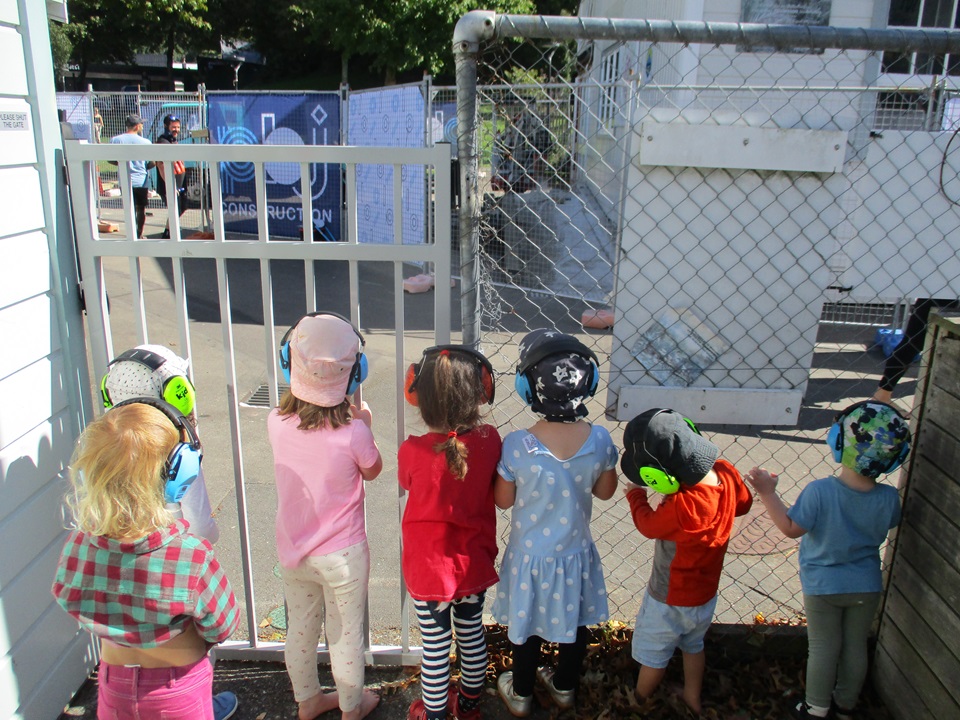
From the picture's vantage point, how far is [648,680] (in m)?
2.58

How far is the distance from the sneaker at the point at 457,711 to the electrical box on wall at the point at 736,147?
2005 mm

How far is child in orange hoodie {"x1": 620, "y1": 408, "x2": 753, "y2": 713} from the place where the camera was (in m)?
2.17

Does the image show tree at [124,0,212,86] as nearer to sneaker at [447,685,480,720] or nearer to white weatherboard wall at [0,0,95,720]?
white weatherboard wall at [0,0,95,720]

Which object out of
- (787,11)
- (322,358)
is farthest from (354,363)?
(787,11)

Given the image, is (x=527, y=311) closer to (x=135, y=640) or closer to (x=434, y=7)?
(x=135, y=640)

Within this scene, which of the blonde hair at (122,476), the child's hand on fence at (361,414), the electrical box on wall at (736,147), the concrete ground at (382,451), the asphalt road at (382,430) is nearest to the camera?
the blonde hair at (122,476)

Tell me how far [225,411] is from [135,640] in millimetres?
3646

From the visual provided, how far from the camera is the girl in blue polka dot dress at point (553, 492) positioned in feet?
7.27

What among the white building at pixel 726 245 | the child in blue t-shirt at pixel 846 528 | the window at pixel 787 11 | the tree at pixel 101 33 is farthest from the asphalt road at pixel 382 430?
the tree at pixel 101 33

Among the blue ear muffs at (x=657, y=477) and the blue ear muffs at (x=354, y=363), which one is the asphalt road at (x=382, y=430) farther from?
the blue ear muffs at (x=657, y=477)

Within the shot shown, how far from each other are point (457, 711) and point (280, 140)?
33.5 ft

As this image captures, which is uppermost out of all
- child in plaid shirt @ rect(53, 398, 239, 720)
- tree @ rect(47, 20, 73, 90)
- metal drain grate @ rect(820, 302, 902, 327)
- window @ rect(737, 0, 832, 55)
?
tree @ rect(47, 20, 73, 90)

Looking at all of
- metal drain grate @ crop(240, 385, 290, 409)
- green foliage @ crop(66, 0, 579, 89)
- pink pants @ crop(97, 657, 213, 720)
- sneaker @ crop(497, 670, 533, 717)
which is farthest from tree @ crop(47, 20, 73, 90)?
sneaker @ crop(497, 670, 533, 717)

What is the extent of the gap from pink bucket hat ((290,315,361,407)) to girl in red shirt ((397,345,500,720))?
0.66ft
